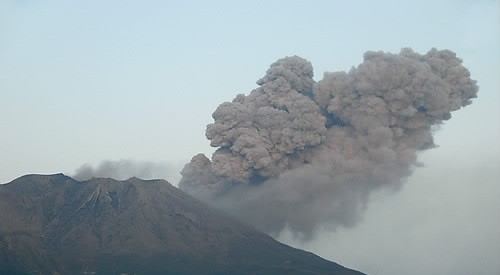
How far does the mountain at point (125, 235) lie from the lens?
56.0m

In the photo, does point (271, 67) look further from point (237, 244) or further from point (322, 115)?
point (237, 244)

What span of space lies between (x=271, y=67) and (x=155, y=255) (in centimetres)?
1879

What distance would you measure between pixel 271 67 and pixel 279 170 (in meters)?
7.72

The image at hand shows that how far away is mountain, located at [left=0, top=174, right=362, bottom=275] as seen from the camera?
5600 centimetres

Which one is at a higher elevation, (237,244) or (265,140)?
(265,140)

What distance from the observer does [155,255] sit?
193ft

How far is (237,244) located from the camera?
60.3 meters

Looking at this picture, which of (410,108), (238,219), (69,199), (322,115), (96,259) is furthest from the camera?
(69,199)

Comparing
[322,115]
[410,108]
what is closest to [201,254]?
[322,115]

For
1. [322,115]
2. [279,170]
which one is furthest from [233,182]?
[322,115]

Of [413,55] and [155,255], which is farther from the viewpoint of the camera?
[155,255]

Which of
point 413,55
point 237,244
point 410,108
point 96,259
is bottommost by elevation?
point 96,259

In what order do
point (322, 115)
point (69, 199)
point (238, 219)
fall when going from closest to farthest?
point (322, 115)
point (238, 219)
point (69, 199)

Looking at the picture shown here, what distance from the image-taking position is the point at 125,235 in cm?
6188
